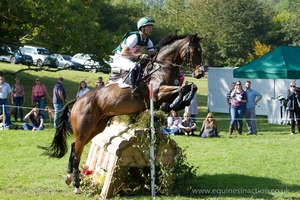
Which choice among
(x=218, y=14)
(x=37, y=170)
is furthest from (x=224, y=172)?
(x=218, y=14)

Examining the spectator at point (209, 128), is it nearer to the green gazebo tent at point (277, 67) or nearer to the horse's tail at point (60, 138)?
the green gazebo tent at point (277, 67)

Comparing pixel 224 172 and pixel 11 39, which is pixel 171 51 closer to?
pixel 224 172

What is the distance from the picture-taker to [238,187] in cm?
999

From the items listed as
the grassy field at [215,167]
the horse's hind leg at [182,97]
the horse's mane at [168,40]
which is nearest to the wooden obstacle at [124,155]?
the grassy field at [215,167]

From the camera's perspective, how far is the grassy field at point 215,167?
9602mm

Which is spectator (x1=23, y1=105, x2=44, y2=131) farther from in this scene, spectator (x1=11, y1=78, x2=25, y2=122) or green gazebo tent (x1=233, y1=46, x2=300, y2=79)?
green gazebo tent (x1=233, y1=46, x2=300, y2=79)

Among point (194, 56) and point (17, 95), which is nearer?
point (194, 56)

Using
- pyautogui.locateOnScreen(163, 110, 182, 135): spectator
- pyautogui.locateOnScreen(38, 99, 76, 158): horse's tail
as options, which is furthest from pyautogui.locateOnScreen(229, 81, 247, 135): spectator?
pyautogui.locateOnScreen(38, 99, 76, 158): horse's tail

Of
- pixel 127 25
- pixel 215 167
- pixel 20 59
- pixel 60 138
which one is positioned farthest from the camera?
pixel 127 25

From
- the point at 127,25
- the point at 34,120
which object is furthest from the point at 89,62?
the point at 34,120

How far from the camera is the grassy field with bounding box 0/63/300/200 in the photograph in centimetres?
960

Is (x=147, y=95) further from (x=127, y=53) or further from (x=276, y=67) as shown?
(x=276, y=67)

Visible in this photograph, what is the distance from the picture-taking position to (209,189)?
9836 millimetres

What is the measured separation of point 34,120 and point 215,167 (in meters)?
8.79
